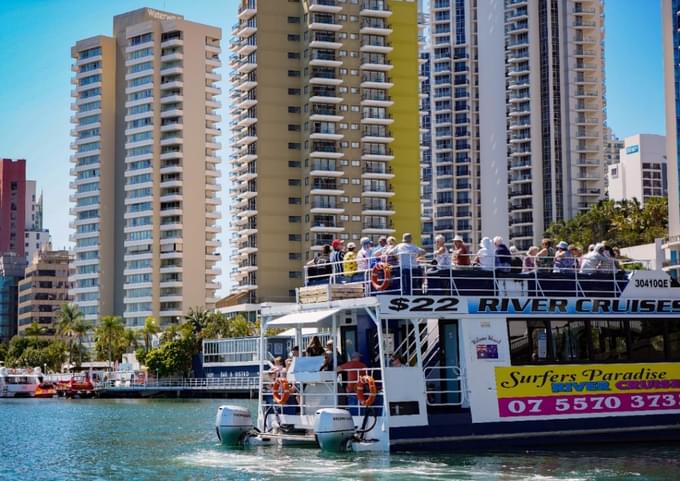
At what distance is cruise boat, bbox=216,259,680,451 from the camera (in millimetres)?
26109

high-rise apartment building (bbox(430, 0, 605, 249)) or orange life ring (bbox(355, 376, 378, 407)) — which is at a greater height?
high-rise apartment building (bbox(430, 0, 605, 249))

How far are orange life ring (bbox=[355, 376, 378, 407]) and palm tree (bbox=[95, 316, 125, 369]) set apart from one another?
111490 millimetres

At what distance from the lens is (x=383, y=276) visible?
26734 millimetres

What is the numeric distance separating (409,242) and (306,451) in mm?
5764

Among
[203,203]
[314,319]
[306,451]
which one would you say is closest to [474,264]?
[314,319]

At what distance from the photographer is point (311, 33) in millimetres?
130750

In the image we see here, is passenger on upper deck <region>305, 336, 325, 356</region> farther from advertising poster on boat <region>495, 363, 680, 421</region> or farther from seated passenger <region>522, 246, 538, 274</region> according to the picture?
seated passenger <region>522, 246, 538, 274</region>

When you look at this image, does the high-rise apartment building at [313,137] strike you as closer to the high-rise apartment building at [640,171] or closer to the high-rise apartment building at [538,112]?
the high-rise apartment building at [538,112]

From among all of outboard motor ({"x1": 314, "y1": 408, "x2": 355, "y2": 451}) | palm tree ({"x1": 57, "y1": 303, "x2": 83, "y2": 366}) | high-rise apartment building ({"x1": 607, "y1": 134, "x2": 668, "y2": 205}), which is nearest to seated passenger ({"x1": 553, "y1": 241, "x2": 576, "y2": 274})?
outboard motor ({"x1": 314, "y1": 408, "x2": 355, "y2": 451})

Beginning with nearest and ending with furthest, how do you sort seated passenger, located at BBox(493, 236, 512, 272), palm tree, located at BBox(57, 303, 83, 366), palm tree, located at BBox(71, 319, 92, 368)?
seated passenger, located at BBox(493, 236, 512, 272), palm tree, located at BBox(71, 319, 92, 368), palm tree, located at BBox(57, 303, 83, 366)

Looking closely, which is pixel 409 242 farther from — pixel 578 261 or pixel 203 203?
pixel 203 203

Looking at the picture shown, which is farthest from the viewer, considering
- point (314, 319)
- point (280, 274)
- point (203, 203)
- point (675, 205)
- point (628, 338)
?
point (203, 203)

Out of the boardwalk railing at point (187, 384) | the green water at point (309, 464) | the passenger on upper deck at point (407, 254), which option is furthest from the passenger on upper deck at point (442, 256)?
the boardwalk railing at point (187, 384)

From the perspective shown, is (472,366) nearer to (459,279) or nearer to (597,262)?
(459,279)
